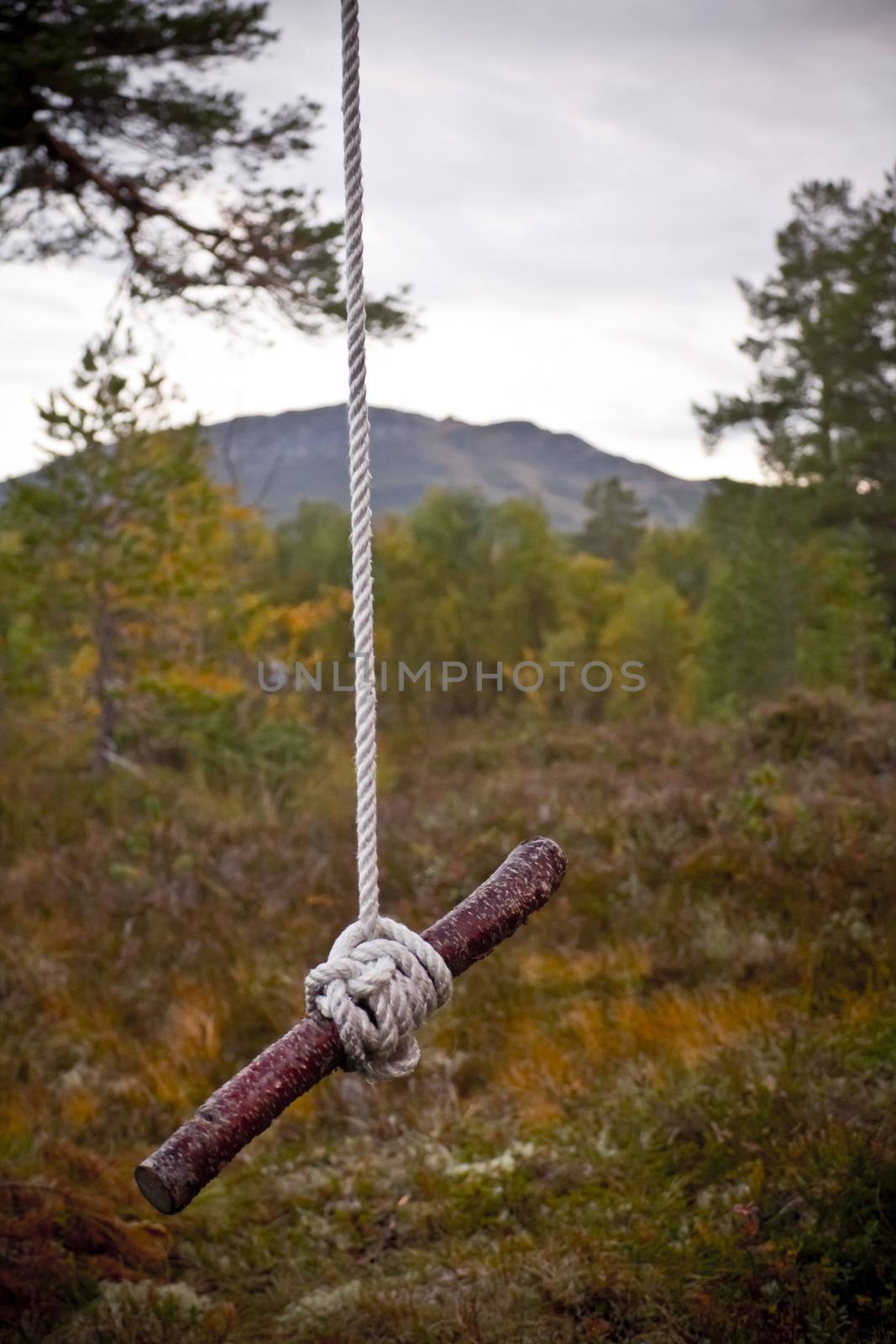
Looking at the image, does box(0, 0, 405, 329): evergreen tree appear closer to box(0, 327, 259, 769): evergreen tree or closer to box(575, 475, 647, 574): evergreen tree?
box(0, 327, 259, 769): evergreen tree

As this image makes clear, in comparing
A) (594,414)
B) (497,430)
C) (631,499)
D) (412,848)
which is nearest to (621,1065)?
(412,848)

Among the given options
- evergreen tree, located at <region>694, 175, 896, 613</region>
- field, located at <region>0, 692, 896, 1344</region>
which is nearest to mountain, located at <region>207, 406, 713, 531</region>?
evergreen tree, located at <region>694, 175, 896, 613</region>

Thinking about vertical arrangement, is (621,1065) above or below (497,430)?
below

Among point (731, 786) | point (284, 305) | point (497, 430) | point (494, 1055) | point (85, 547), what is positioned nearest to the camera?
point (494, 1055)

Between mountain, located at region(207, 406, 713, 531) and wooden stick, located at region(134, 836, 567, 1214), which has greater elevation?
mountain, located at region(207, 406, 713, 531)

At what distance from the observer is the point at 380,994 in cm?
122

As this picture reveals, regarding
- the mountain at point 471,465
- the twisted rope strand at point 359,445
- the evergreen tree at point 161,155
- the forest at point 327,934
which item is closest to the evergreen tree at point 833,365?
the forest at point 327,934

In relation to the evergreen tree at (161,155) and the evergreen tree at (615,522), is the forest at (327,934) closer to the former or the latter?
the evergreen tree at (161,155)

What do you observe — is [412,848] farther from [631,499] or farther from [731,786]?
[631,499]

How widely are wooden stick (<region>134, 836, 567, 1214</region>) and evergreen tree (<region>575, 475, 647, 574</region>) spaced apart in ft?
150

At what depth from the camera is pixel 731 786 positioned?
680cm

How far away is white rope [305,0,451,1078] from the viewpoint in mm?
1214

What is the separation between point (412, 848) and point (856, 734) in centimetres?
420

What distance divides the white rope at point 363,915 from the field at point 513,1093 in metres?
1.73
